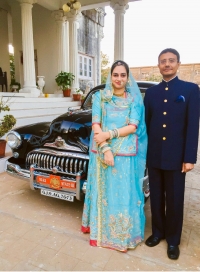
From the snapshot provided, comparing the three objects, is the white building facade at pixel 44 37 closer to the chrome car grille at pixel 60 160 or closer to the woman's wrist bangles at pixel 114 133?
the chrome car grille at pixel 60 160

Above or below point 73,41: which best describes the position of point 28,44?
below

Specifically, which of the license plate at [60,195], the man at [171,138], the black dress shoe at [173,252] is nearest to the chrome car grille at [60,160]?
the license plate at [60,195]

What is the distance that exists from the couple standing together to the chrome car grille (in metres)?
0.36

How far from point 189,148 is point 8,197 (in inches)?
97.0

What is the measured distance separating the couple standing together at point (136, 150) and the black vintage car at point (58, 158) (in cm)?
37

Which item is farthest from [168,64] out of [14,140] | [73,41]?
[73,41]

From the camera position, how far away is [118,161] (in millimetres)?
1791

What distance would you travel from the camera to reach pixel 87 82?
13.6m

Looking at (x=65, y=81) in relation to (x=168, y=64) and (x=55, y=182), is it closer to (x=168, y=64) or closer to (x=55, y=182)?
(x=55, y=182)

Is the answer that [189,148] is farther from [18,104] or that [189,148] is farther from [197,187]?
[18,104]

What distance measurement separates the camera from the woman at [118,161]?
5.79 feet

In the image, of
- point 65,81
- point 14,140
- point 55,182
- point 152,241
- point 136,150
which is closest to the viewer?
point 136,150

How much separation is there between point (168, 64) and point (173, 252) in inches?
61.9

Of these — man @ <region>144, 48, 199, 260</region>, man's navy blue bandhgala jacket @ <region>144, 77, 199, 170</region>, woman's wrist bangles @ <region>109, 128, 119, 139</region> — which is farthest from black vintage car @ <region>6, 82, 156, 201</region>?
woman's wrist bangles @ <region>109, 128, 119, 139</region>
